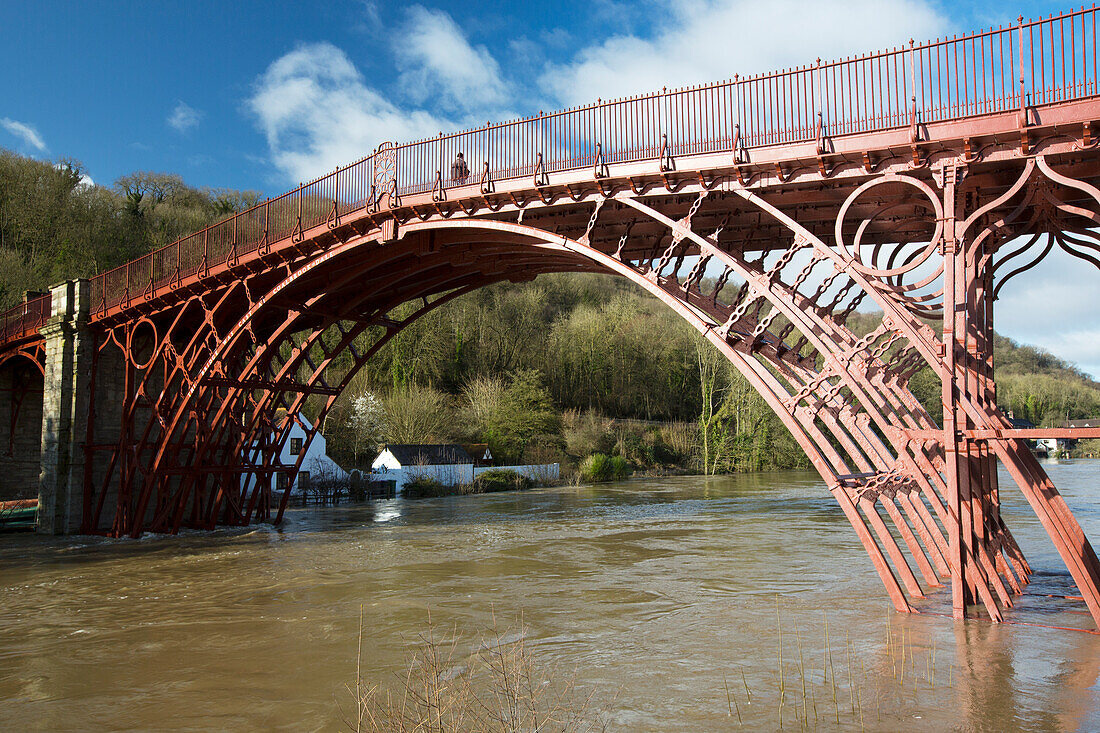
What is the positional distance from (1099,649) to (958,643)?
123 cm

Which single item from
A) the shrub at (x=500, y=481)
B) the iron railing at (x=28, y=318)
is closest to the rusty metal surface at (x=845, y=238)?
the iron railing at (x=28, y=318)

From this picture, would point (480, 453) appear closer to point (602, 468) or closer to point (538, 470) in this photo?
point (538, 470)

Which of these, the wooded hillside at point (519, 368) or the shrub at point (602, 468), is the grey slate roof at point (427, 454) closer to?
the wooded hillside at point (519, 368)

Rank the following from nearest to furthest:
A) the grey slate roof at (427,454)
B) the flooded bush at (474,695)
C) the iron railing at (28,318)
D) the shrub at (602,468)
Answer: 1. the flooded bush at (474,695)
2. the iron railing at (28,318)
3. the grey slate roof at (427,454)
4. the shrub at (602,468)

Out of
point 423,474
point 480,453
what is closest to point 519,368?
point 480,453

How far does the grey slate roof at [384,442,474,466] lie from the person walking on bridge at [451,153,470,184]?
2566 centimetres

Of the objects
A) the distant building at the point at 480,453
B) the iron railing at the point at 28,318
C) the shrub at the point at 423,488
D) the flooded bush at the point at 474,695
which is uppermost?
the iron railing at the point at 28,318

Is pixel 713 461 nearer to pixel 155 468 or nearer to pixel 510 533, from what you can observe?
pixel 510 533

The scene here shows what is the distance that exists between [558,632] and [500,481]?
30856 mm

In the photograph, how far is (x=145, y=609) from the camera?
11.3 meters

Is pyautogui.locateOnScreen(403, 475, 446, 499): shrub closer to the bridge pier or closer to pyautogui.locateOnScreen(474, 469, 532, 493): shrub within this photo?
pyautogui.locateOnScreen(474, 469, 532, 493): shrub

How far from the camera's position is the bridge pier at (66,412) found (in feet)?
66.9

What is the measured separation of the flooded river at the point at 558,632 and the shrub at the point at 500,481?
784 inches

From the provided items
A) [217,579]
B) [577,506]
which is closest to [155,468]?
[217,579]
